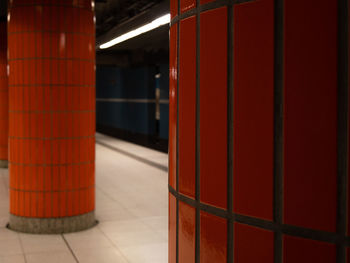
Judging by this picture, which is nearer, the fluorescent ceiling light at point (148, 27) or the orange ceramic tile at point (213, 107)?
the orange ceramic tile at point (213, 107)

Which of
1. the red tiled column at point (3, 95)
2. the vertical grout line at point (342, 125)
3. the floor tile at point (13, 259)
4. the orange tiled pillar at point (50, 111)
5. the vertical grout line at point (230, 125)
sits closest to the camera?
the vertical grout line at point (342, 125)

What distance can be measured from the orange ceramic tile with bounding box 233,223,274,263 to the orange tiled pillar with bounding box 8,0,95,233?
4.30 metres

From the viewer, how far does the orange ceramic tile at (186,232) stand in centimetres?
201

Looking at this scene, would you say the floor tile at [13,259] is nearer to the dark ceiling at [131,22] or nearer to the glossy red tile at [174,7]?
the dark ceiling at [131,22]

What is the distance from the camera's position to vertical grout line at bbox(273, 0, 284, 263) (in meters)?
1.59

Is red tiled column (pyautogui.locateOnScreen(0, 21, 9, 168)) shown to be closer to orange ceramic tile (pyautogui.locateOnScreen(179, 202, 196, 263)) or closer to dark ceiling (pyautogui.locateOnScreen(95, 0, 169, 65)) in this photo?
dark ceiling (pyautogui.locateOnScreen(95, 0, 169, 65))

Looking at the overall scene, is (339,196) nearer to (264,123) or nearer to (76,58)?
(264,123)

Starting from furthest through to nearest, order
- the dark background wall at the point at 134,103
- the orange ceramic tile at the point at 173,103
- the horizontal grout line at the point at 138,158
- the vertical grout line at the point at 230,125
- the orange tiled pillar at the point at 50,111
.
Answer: the dark background wall at the point at 134,103 → the horizontal grout line at the point at 138,158 → the orange tiled pillar at the point at 50,111 → the orange ceramic tile at the point at 173,103 → the vertical grout line at the point at 230,125

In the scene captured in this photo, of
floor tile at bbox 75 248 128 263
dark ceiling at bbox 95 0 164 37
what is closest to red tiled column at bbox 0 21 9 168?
dark ceiling at bbox 95 0 164 37

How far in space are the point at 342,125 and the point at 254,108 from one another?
326 mm

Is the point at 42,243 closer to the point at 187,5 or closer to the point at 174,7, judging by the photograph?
the point at 174,7

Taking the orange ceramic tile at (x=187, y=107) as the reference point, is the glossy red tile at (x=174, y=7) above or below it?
above

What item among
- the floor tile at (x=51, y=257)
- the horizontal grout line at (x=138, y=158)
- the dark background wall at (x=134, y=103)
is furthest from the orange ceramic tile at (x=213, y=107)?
the dark background wall at (x=134, y=103)

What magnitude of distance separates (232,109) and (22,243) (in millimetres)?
4324
